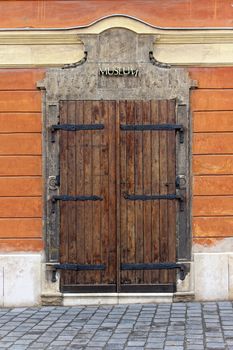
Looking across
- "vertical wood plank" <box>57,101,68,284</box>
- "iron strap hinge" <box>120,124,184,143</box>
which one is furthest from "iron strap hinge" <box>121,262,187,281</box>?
"iron strap hinge" <box>120,124,184,143</box>

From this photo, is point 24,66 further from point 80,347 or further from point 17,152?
point 80,347

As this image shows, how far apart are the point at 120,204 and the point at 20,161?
144 cm

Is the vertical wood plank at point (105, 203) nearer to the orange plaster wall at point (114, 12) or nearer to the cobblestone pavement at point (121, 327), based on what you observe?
the cobblestone pavement at point (121, 327)

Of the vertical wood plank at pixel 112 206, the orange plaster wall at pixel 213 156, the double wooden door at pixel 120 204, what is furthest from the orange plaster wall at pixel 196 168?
the vertical wood plank at pixel 112 206

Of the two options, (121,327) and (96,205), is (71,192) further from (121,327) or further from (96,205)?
(121,327)

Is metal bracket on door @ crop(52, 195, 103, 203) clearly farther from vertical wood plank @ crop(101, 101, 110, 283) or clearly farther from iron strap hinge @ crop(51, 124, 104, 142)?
iron strap hinge @ crop(51, 124, 104, 142)

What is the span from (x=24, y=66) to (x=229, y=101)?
2767 millimetres

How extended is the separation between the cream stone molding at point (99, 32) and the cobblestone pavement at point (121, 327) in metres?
3.23

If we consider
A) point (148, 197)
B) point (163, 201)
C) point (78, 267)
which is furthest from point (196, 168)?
point (78, 267)

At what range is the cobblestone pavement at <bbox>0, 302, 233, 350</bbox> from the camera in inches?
255

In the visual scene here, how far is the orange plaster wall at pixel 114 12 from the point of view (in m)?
8.64

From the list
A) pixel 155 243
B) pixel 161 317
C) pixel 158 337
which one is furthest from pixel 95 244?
pixel 158 337

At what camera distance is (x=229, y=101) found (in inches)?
338

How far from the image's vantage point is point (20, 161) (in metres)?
8.60
